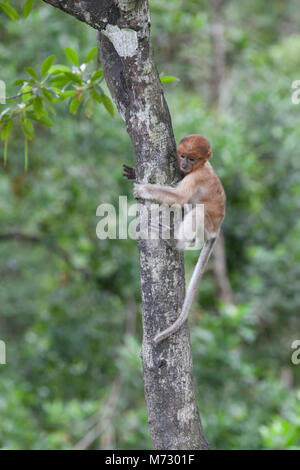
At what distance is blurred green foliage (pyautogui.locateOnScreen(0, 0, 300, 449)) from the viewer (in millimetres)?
6699

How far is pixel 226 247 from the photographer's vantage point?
8.28 m

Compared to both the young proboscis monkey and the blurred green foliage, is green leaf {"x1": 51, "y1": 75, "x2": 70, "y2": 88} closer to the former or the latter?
the young proboscis monkey

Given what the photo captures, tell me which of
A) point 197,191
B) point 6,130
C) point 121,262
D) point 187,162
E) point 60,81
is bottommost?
point 121,262

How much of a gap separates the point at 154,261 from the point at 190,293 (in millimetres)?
861

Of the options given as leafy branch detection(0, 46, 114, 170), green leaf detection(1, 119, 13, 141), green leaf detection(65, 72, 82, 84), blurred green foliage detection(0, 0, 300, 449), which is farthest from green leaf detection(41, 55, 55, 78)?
blurred green foliage detection(0, 0, 300, 449)

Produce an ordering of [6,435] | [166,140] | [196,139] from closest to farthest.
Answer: [166,140] → [196,139] → [6,435]

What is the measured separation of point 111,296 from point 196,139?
4.73 meters

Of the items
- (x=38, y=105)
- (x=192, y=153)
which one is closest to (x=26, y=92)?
(x=38, y=105)

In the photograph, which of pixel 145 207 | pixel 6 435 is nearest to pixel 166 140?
pixel 145 207

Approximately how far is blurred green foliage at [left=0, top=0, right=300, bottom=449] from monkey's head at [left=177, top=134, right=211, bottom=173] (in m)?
3.09

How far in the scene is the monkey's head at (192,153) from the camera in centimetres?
357

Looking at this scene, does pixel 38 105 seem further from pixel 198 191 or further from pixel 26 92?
pixel 198 191

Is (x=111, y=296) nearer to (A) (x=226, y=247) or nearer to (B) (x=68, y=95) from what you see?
(A) (x=226, y=247)

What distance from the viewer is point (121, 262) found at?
7.53m
